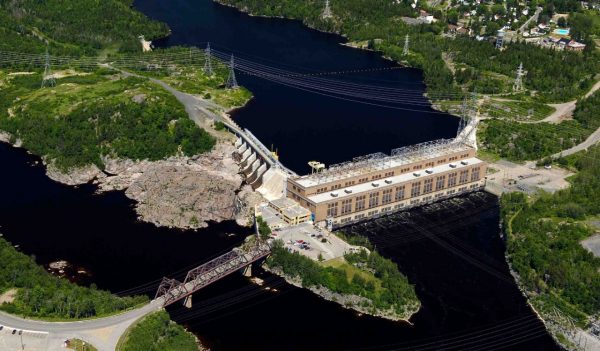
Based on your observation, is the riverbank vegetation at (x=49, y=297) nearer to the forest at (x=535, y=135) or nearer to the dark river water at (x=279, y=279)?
the dark river water at (x=279, y=279)

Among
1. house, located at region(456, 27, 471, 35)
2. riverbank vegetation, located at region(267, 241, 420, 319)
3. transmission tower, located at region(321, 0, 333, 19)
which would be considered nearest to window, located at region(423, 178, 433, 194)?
riverbank vegetation, located at region(267, 241, 420, 319)

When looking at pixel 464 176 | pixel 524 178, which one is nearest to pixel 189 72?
pixel 464 176

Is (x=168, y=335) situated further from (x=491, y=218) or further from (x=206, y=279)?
(x=491, y=218)

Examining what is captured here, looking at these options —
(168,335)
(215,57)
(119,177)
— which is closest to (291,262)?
(168,335)

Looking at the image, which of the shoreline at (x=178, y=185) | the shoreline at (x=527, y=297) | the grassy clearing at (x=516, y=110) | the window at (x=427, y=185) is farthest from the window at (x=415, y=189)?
the grassy clearing at (x=516, y=110)

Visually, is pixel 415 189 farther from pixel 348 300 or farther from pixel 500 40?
pixel 500 40

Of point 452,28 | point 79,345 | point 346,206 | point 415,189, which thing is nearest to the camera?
point 79,345

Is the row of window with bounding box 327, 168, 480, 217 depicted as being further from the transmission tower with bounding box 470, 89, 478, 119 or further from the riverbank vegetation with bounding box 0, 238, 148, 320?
the riverbank vegetation with bounding box 0, 238, 148, 320
